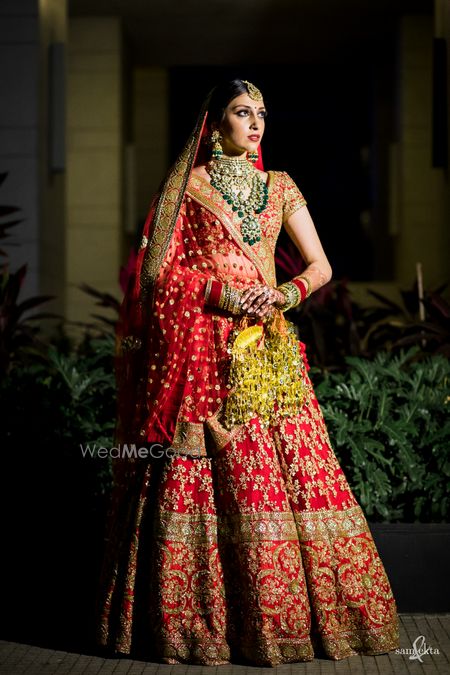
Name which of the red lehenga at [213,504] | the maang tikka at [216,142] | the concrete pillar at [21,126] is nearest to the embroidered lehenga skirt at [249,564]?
the red lehenga at [213,504]

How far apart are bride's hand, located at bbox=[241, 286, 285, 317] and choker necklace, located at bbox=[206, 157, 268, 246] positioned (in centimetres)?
20

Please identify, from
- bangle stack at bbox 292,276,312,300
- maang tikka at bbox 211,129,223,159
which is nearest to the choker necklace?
maang tikka at bbox 211,129,223,159

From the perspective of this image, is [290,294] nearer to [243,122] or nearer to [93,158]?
[243,122]

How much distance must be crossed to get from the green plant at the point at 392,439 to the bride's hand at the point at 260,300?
3.56 ft

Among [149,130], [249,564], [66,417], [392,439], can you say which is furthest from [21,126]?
[149,130]

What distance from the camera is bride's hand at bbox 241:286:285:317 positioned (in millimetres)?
3035

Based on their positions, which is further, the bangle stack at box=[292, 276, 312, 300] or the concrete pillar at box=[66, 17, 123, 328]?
the concrete pillar at box=[66, 17, 123, 328]

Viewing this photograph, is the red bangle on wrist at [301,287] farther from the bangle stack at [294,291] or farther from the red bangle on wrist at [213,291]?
the red bangle on wrist at [213,291]

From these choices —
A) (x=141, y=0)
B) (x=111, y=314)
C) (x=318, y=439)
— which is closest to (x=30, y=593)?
(x=318, y=439)

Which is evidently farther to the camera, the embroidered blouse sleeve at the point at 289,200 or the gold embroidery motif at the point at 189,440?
the embroidered blouse sleeve at the point at 289,200

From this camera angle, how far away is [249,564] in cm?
301

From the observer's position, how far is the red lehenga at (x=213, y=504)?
119 inches

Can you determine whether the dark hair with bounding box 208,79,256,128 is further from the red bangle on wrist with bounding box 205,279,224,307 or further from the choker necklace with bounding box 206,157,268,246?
the red bangle on wrist with bounding box 205,279,224,307

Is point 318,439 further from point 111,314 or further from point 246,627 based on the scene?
point 111,314
